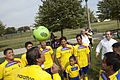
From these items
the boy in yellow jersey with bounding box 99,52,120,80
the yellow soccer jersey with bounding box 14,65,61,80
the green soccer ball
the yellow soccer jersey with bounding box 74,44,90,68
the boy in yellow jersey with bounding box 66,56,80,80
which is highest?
the green soccer ball

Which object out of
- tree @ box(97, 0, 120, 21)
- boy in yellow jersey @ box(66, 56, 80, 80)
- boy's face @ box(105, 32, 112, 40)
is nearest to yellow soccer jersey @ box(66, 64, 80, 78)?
boy in yellow jersey @ box(66, 56, 80, 80)

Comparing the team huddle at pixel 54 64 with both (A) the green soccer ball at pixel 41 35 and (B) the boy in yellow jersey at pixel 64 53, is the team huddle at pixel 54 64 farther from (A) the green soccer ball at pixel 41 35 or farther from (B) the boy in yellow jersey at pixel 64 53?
(A) the green soccer ball at pixel 41 35

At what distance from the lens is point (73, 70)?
11031 millimetres

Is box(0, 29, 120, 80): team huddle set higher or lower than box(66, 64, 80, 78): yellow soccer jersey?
higher

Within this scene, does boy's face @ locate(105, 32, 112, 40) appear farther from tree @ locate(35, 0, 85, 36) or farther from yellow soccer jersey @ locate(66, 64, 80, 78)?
tree @ locate(35, 0, 85, 36)

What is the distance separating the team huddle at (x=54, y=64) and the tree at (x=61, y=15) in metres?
26.8

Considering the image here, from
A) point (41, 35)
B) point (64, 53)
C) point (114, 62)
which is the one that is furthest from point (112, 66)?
point (64, 53)

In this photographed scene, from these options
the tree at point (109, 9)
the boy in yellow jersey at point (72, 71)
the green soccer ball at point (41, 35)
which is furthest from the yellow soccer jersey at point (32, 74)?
the tree at point (109, 9)

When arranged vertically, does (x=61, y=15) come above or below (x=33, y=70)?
above

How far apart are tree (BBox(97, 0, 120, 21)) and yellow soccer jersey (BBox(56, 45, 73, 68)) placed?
3116 cm

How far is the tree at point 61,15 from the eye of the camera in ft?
126

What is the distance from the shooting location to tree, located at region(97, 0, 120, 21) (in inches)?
1654

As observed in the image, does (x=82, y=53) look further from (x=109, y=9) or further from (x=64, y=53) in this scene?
(x=109, y=9)

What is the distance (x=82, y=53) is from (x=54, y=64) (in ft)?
17.2
